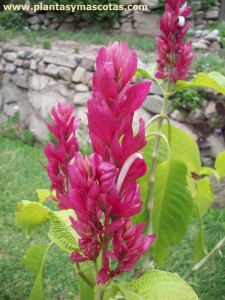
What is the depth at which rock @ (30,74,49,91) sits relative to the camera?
5016 mm

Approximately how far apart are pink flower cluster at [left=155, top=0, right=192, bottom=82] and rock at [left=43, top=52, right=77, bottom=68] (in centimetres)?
351

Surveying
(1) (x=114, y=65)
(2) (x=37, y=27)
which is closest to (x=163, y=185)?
(1) (x=114, y=65)

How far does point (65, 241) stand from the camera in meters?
0.71

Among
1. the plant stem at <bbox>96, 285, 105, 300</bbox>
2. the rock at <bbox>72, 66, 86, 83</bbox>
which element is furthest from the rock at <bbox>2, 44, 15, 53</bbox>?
the plant stem at <bbox>96, 285, 105, 300</bbox>

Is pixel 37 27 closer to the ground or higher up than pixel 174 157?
closer to the ground

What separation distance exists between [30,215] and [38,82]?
4284 millimetres

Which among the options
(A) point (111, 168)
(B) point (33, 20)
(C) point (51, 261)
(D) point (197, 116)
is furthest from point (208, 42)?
(A) point (111, 168)

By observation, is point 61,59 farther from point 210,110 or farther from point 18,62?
point 210,110

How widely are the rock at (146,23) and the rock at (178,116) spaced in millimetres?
2116

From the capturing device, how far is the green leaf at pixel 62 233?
0.70 metres

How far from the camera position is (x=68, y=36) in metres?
5.38

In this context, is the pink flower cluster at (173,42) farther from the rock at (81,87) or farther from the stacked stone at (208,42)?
the stacked stone at (208,42)

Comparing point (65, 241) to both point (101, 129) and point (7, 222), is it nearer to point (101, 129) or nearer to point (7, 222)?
point (101, 129)

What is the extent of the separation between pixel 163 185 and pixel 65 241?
0.43 metres
